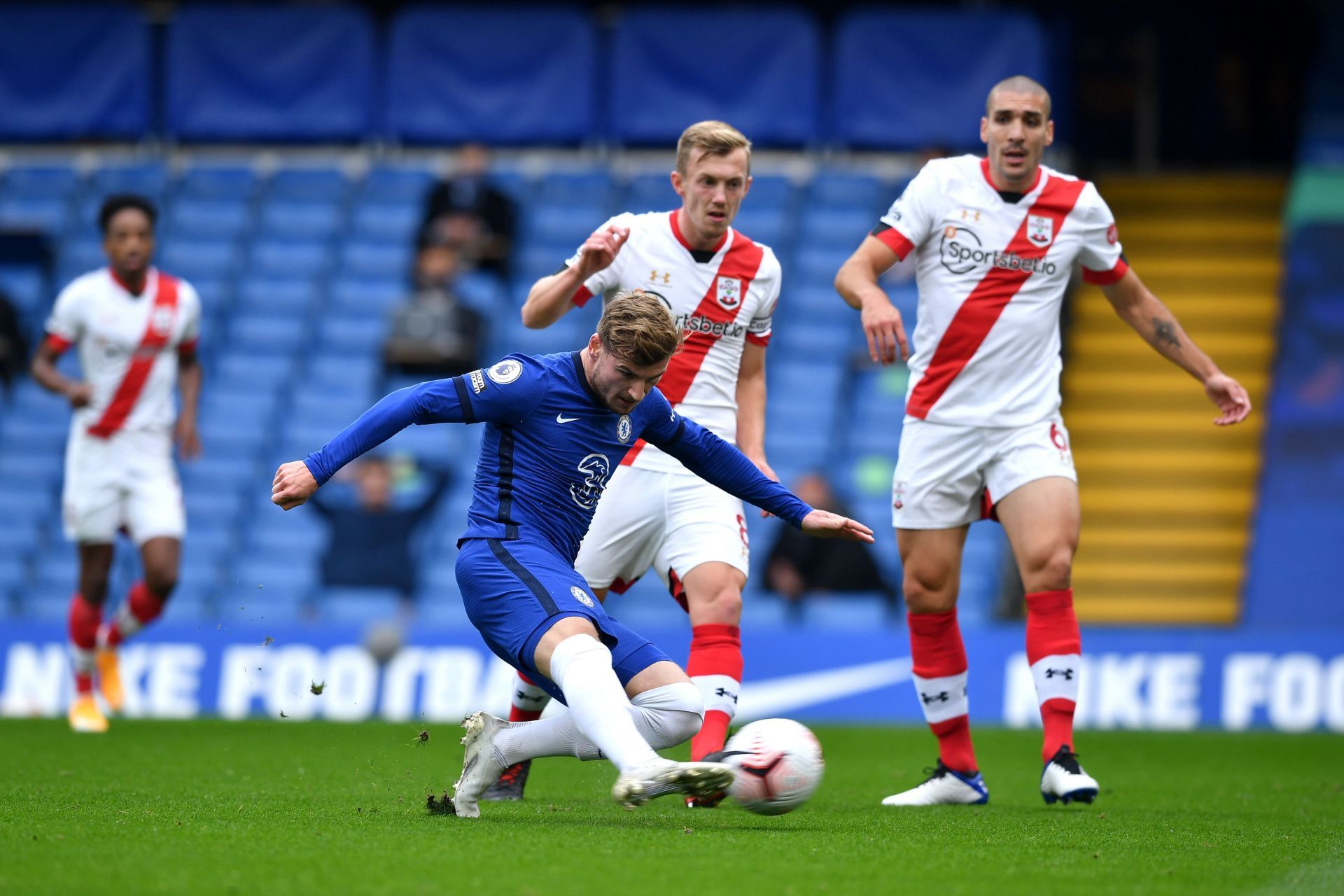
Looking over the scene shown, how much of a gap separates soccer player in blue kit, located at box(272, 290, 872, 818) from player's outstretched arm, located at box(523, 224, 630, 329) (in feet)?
1.83

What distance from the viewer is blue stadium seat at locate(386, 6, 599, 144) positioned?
16047 millimetres

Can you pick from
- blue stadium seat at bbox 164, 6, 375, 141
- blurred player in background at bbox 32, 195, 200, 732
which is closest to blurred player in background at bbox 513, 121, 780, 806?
blurred player in background at bbox 32, 195, 200, 732

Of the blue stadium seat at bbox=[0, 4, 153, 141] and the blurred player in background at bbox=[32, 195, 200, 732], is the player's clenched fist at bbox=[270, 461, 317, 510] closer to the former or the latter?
the blurred player in background at bbox=[32, 195, 200, 732]

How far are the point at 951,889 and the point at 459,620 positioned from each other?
350 inches

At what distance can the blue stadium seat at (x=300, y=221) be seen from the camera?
53.7 feet

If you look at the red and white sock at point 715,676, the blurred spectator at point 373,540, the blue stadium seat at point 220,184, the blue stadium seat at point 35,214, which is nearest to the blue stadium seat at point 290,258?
the blue stadium seat at point 220,184

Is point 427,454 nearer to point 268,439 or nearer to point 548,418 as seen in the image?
point 268,439

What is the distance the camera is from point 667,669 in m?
5.55

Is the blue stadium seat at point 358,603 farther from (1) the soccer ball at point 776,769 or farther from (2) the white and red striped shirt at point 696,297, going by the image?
A: (1) the soccer ball at point 776,769

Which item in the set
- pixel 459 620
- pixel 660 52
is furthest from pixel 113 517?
pixel 660 52

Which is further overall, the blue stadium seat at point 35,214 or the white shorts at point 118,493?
the blue stadium seat at point 35,214

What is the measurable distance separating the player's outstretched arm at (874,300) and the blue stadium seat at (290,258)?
10194 mm

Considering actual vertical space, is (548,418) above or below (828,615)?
above

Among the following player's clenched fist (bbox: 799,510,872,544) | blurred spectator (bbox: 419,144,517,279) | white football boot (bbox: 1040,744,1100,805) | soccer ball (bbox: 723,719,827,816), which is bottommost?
white football boot (bbox: 1040,744,1100,805)
